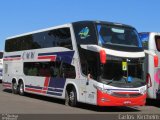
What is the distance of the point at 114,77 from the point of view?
1681 cm

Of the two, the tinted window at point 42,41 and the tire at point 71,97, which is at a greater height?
the tinted window at point 42,41

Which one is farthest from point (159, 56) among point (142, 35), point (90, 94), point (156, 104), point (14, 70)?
point (14, 70)

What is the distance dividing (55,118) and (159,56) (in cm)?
804

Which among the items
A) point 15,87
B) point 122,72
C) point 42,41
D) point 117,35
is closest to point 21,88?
point 15,87

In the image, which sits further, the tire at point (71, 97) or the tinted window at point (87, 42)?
the tire at point (71, 97)

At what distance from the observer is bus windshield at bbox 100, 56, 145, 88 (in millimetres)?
16688

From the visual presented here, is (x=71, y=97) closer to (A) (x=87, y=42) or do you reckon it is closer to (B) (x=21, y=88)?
(A) (x=87, y=42)

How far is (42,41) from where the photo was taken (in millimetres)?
22141

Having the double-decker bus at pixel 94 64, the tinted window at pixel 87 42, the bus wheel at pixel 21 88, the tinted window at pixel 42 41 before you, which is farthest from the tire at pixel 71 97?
the bus wheel at pixel 21 88

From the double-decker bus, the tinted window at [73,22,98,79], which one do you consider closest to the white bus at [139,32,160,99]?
the double-decker bus

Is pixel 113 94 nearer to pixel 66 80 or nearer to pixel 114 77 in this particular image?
pixel 114 77

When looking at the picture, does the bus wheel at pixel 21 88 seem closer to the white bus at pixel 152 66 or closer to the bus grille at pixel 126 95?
the white bus at pixel 152 66

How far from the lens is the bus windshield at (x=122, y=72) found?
54.7ft

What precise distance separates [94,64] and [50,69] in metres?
4.46
